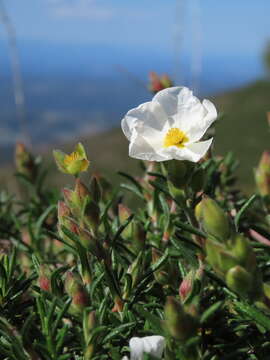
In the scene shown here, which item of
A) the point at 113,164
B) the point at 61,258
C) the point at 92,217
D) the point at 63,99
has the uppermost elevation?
the point at 92,217

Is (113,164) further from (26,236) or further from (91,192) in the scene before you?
(91,192)

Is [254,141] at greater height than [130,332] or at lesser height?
lesser

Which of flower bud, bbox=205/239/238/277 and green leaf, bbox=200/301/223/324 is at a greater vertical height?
flower bud, bbox=205/239/238/277

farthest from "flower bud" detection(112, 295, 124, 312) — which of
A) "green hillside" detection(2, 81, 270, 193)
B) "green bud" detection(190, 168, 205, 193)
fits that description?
"green hillside" detection(2, 81, 270, 193)

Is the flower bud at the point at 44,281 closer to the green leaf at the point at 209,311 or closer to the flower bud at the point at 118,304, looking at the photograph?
the flower bud at the point at 118,304

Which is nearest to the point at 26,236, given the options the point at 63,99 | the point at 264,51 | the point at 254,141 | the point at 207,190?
the point at 207,190

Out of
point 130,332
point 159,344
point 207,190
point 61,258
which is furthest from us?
point 61,258

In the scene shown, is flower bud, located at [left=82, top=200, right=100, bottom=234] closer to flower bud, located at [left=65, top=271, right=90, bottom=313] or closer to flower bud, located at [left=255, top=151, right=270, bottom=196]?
flower bud, located at [left=65, top=271, right=90, bottom=313]
